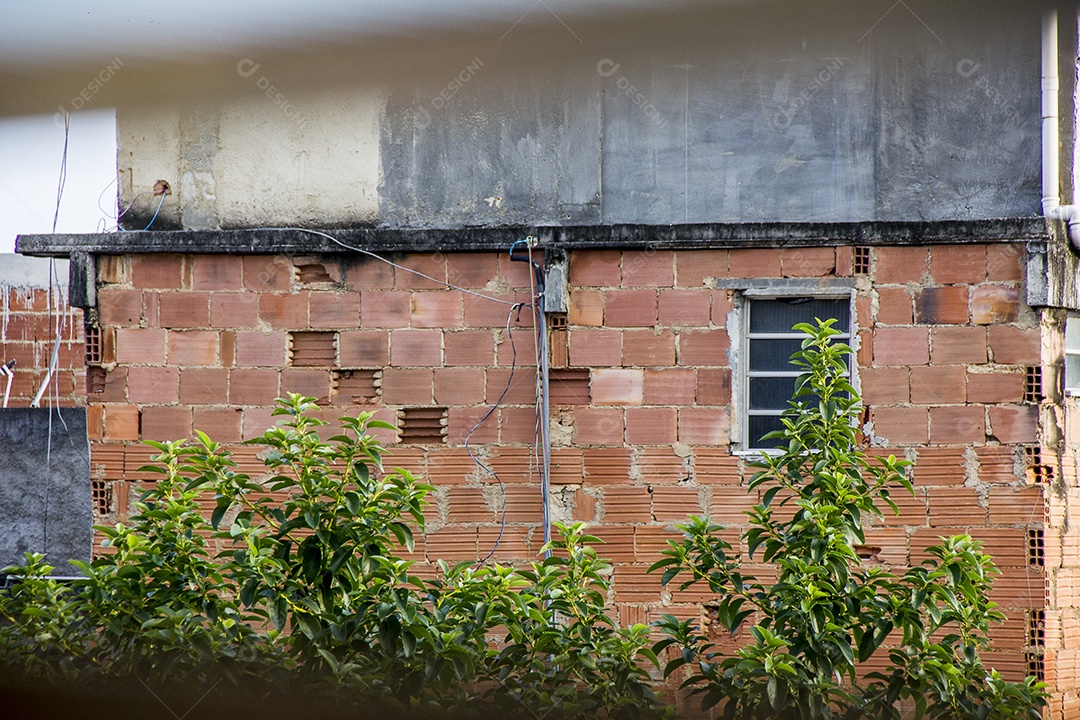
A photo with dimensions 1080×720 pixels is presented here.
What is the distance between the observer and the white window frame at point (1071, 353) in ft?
A: 20.2

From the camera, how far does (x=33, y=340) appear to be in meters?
10.0

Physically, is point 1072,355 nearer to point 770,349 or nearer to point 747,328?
point 770,349

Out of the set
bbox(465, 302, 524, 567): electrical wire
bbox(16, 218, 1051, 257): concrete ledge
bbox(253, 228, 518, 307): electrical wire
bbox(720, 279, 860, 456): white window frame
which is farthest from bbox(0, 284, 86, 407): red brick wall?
bbox(720, 279, 860, 456): white window frame

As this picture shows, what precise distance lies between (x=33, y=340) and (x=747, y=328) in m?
7.52

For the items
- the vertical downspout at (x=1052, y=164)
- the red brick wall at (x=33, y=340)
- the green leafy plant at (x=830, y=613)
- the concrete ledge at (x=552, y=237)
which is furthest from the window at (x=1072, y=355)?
the red brick wall at (x=33, y=340)

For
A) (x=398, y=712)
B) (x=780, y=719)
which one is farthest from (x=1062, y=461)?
Result: (x=398, y=712)

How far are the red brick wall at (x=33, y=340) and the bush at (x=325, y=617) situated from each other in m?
7.05

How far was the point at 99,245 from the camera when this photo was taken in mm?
6547

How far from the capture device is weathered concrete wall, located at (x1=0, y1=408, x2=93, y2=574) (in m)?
9.44

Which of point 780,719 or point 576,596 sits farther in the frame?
point 576,596

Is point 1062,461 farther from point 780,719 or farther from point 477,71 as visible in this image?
point 477,71

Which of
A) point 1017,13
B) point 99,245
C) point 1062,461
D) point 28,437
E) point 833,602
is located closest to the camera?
point 1017,13

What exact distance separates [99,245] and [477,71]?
6442 mm

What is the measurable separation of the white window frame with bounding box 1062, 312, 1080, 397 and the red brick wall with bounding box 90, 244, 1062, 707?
0.93 feet
